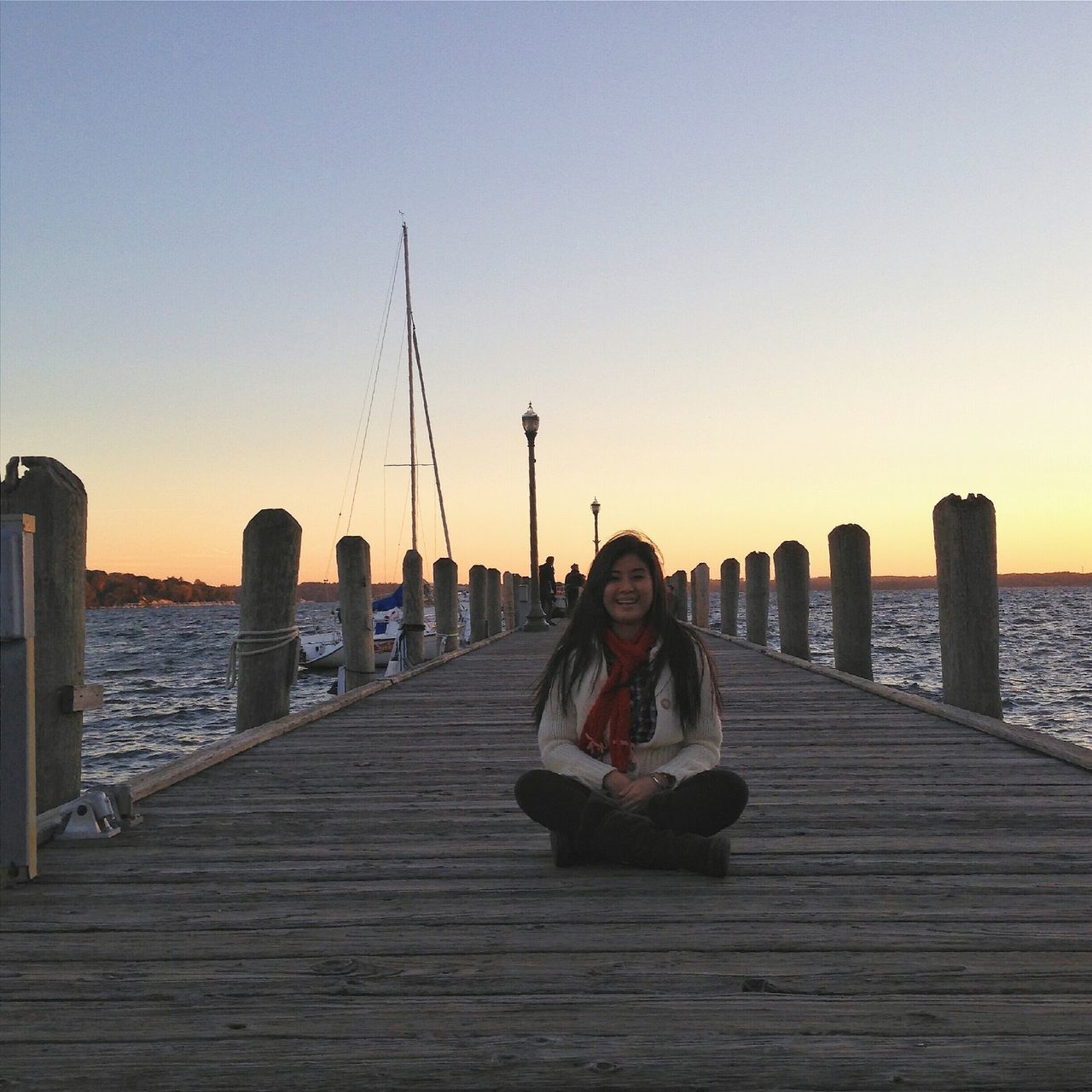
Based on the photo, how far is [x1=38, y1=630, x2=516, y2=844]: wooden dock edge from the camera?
382 cm

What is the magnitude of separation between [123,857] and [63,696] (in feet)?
2.39

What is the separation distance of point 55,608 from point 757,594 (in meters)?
12.4

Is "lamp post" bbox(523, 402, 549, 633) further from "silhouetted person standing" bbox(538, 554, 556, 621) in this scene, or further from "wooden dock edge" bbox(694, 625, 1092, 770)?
"wooden dock edge" bbox(694, 625, 1092, 770)

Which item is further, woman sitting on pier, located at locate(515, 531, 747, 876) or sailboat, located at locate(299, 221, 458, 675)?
sailboat, located at locate(299, 221, 458, 675)

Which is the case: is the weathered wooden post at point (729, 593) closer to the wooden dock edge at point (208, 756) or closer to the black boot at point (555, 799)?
the wooden dock edge at point (208, 756)

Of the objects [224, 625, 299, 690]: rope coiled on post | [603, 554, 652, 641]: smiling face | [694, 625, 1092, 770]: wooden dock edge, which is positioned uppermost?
[603, 554, 652, 641]: smiling face

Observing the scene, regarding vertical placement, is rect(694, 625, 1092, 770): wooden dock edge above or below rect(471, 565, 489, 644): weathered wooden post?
below

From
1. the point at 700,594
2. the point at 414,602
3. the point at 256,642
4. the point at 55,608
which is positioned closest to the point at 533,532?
the point at 700,594

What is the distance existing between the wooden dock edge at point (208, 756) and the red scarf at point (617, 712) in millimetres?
1905

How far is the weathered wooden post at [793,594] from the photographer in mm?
11500

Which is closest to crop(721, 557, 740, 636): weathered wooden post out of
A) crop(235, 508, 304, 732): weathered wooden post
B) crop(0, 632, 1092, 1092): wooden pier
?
crop(235, 508, 304, 732): weathered wooden post

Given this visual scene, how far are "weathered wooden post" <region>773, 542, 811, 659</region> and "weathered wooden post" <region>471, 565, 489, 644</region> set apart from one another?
332 inches

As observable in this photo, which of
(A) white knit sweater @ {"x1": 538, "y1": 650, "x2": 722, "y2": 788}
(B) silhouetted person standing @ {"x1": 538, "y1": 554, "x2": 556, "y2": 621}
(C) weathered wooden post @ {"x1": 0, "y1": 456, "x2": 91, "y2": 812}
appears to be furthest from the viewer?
(B) silhouetted person standing @ {"x1": 538, "y1": 554, "x2": 556, "y2": 621}

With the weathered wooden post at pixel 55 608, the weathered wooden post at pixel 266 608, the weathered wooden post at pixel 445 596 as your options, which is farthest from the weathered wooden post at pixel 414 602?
the weathered wooden post at pixel 55 608
